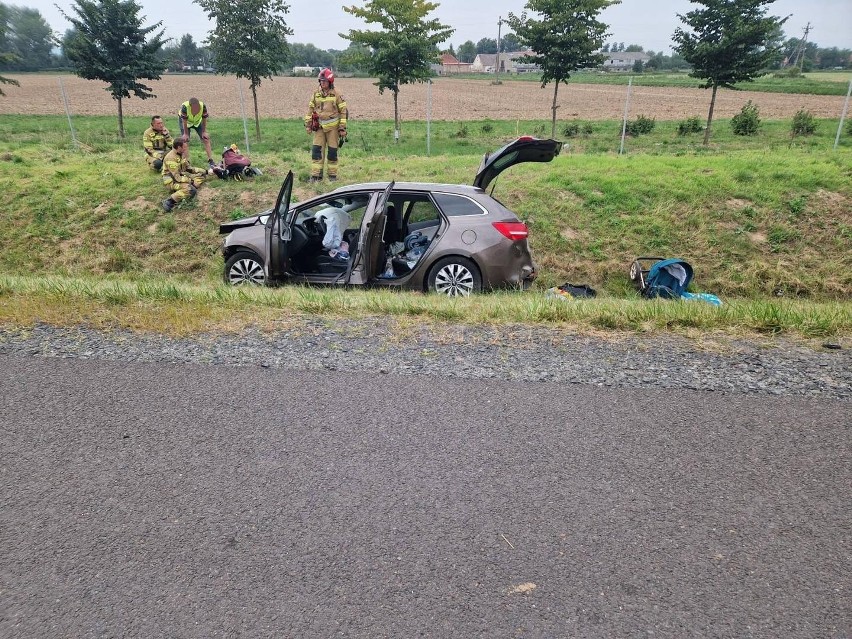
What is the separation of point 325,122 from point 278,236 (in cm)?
625

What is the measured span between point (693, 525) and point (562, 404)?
132cm

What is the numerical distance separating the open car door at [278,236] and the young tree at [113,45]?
16945 mm

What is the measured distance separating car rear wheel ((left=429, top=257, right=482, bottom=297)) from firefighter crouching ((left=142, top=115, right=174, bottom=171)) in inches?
361

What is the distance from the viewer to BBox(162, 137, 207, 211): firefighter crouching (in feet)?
A: 40.6

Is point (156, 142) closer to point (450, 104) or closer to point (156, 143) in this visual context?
point (156, 143)

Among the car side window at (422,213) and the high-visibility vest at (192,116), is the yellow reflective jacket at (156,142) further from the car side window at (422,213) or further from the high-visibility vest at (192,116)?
the car side window at (422,213)

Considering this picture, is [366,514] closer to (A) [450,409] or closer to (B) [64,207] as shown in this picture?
(A) [450,409]

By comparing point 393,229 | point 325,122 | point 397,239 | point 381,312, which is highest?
point 325,122

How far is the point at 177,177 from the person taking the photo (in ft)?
41.2

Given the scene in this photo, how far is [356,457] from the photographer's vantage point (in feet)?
11.4

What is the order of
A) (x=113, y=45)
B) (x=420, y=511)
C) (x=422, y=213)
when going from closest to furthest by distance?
(x=420, y=511)
(x=422, y=213)
(x=113, y=45)

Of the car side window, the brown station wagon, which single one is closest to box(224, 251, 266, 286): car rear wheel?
the brown station wagon

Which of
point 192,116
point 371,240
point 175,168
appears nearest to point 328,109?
point 175,168

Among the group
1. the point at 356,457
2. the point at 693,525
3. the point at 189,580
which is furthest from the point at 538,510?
the point at 189,580
